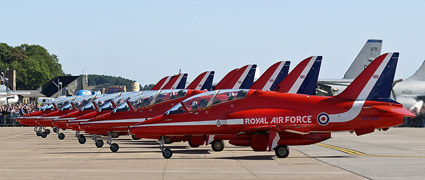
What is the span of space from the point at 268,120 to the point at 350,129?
2.67 metres

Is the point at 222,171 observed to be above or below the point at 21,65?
below

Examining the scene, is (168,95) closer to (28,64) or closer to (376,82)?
(376,82)

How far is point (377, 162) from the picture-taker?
811 inches

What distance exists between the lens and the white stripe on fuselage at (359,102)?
22.6 meters

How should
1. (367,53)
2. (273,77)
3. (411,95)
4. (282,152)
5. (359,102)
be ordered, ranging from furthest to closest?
(367,53) < (411,95) < (273,77) < (359,102) < (282,152)

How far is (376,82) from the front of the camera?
75.7ft

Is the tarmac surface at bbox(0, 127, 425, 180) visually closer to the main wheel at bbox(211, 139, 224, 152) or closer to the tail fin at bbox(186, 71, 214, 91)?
the main wheel at bbox(211, 139, 224, 152)

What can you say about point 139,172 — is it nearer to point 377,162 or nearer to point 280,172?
point 280,172

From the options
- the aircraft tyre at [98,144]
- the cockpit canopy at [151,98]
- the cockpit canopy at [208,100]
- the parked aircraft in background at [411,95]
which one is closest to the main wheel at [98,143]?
the aircraft tyre at [98,144]

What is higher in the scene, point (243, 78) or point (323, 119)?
point (243, 78)

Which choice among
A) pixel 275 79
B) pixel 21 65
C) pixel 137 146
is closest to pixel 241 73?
pixel 275 79

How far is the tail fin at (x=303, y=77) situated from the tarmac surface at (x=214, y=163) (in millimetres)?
2243

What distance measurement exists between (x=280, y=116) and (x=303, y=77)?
4.57 m

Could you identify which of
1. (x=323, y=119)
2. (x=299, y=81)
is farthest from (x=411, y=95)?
(x=323, y=119)
